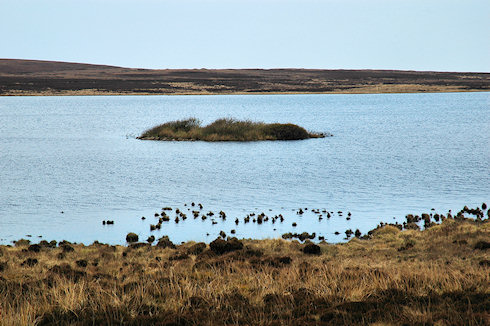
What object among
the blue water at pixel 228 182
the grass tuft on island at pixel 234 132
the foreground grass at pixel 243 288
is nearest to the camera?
the foreground grass at pixel 243 288

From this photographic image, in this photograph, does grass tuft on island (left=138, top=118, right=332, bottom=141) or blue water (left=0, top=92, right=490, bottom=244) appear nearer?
blue water (left=0, top=92, right=490, bottom=244)

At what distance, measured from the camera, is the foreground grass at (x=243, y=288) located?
30.5 ft

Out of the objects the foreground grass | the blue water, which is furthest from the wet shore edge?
the blue water

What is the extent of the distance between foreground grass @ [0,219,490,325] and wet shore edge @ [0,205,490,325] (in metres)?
0.03

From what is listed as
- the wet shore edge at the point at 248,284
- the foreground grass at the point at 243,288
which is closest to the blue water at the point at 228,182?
the wet shore edge at the point at 248,284

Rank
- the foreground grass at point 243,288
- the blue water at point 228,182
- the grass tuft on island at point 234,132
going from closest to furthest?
the foreground grass at point 243,288 < the blue water at point 228,182 < the grass tuft on island at point 234,132

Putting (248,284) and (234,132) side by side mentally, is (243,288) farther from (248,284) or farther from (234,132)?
(234,132)

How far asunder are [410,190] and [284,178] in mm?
8518

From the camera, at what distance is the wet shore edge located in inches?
367

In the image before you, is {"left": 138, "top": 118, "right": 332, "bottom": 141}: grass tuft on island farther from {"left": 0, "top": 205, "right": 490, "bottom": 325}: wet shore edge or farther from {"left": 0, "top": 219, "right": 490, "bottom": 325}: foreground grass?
{"left": 0, "top": 219, "right": 490, "bottom": 325}: foreground grass

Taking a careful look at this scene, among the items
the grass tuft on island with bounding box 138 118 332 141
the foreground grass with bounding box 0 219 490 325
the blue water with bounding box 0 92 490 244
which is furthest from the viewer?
the grass tuft on island with bounding box 138 118 332 141

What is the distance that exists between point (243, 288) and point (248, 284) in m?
0.40

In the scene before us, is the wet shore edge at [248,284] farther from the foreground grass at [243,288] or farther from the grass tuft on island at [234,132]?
the grass tuft on island at [234,132]

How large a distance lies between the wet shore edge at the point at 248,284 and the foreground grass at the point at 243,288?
3cm
